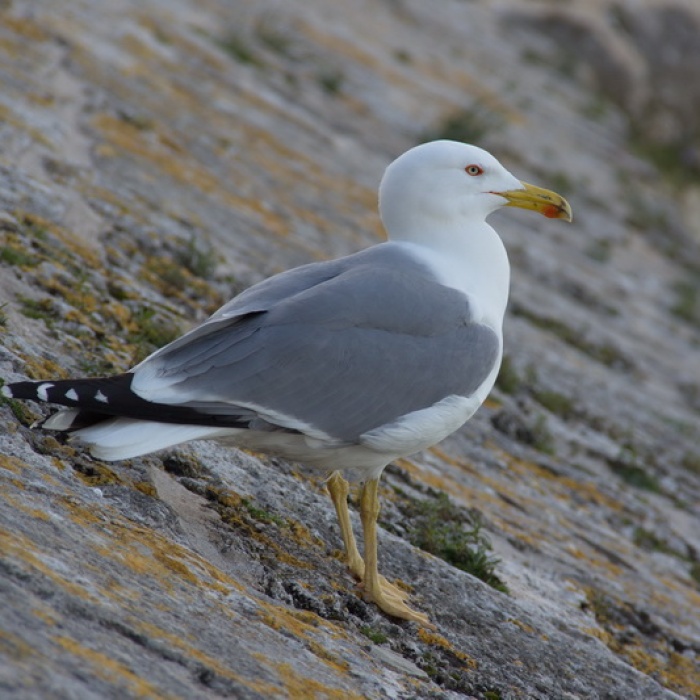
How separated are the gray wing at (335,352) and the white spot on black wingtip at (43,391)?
24 centimetres

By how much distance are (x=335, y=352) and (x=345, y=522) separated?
57cm

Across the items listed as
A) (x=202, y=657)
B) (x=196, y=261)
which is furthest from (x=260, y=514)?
(x=196, y=261)

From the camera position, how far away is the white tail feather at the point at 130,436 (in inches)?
113

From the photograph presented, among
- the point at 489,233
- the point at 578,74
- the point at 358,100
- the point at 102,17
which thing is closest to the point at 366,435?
the point at 489,233

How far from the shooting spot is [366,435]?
331cm

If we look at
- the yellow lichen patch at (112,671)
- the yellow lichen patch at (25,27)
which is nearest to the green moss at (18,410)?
the yellow lichen patch at (112,671)

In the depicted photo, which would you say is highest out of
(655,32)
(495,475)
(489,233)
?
(655,32)

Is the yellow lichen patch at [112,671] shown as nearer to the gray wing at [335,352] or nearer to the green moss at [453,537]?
the gray wing at [335,352]

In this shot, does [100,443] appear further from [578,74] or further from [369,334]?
[578,74]

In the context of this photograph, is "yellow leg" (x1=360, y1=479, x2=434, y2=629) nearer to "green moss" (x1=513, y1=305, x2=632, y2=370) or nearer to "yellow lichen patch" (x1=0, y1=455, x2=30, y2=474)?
"yellow lichen patch" (x1=0, y1=455, x2=30, y2=474)

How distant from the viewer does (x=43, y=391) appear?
110 inches

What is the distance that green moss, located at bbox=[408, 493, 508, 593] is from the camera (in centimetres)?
383

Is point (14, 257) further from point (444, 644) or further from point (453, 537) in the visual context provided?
point (444, 644)

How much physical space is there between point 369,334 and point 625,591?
66.7 inches
